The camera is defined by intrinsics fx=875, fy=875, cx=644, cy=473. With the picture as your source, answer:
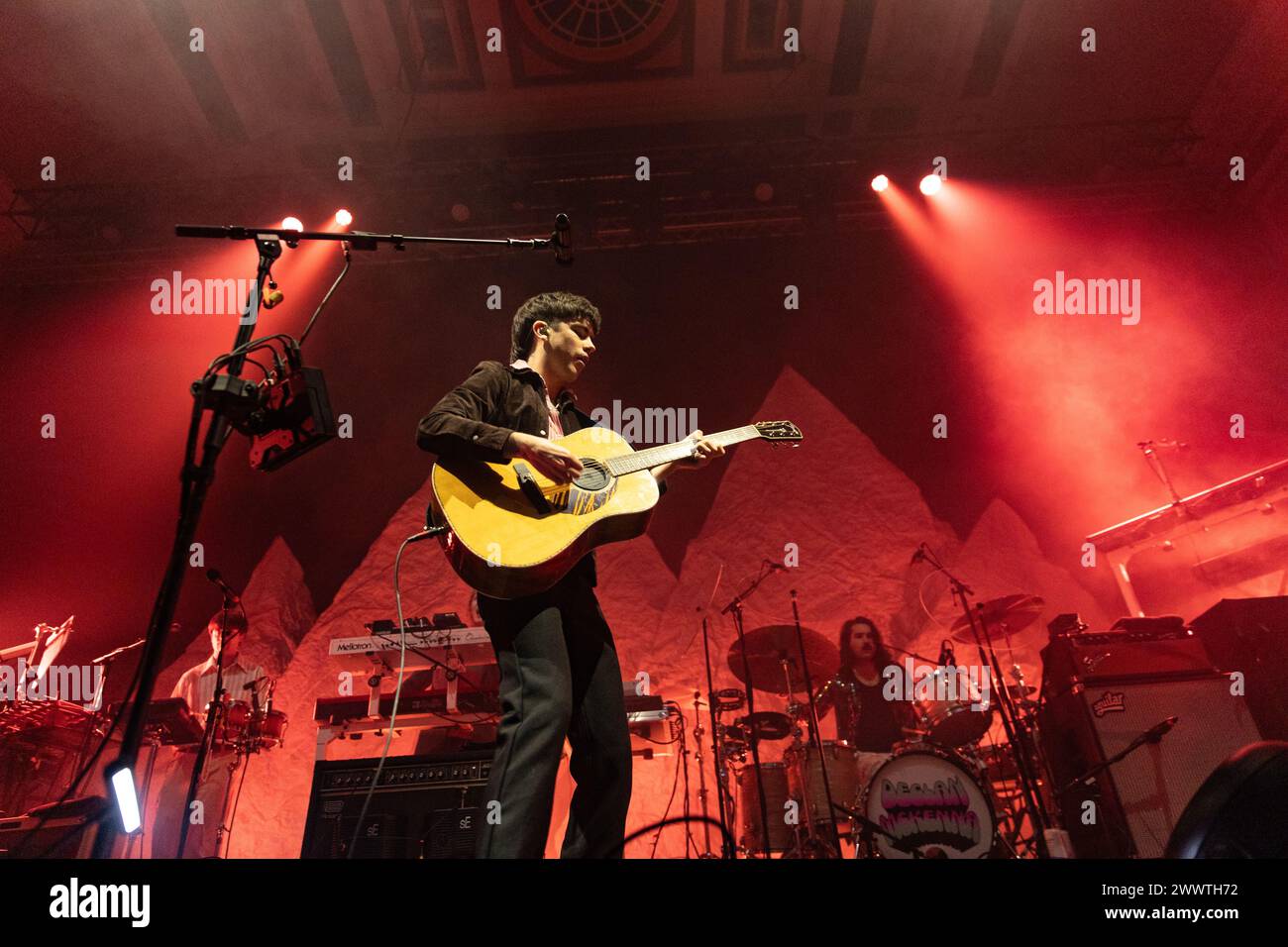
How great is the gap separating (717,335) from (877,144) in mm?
2186

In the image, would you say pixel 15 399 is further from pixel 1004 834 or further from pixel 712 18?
pixel 1004 834

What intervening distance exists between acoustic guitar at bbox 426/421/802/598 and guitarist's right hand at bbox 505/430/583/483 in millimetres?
69

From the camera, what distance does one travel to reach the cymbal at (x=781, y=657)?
17.8 ft

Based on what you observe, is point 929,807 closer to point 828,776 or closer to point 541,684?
point 828,776

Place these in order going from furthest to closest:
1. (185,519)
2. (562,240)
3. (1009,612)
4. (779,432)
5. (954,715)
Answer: (1009,612) → (954,715) → (779,432) → (562,240) → (185,519)

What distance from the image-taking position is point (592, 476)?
2910 millimetres

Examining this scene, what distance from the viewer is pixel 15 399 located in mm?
7312

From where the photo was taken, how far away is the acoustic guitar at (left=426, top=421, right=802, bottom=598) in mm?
2523

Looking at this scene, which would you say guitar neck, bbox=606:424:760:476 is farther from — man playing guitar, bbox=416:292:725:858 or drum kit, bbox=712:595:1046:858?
drum kit, bbox=712:595:1046:858

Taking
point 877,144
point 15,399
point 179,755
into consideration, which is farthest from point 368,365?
point 877,144

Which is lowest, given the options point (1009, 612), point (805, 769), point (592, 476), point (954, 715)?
point (805, 769)

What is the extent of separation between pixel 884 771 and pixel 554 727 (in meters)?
2.68

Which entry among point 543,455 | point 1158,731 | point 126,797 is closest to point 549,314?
point 543,455
